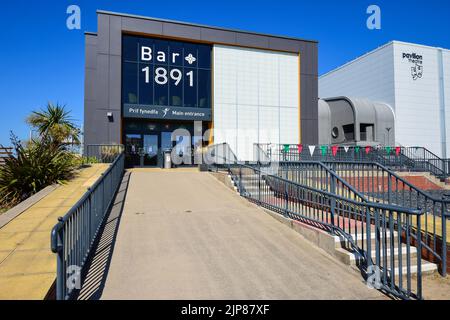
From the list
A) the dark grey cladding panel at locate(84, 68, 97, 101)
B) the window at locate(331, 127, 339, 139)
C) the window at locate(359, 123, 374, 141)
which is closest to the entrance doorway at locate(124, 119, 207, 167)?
the dark grey cladding panel at locate(84, 68, 97, 101)

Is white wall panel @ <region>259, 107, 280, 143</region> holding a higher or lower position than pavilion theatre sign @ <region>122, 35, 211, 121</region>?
lower

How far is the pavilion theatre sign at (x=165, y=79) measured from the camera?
19.9 metres

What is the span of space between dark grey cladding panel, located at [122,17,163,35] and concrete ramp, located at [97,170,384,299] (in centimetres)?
1454

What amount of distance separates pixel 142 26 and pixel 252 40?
7.48m

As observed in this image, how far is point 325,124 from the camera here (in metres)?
32.1

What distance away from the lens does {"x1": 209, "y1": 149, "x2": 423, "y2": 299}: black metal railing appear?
4.47 m

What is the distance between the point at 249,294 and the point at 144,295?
138cm

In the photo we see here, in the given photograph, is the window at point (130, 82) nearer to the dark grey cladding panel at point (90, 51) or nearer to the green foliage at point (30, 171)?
the dark grey cladding panel at point (90, 51)

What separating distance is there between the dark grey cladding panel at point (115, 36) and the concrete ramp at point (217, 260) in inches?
534

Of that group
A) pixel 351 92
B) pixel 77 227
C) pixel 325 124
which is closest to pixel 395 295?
pixel 77 227

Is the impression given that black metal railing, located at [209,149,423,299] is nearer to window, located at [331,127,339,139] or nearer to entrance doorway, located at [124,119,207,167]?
entrance doorway, located at [124,119,207,167]

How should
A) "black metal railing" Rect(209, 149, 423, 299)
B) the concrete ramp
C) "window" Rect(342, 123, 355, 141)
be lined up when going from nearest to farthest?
the concrete ramp < "black metal railing" Rect(209, 149, 423, 299) < "window" Rect(342, 123, 355, 141)

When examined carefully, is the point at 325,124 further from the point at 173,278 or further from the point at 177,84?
the point at 173,278

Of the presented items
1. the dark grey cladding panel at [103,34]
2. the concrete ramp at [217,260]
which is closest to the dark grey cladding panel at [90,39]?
the dark grey cladding panel at [103,34]
